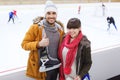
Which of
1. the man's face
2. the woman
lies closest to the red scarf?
the woman

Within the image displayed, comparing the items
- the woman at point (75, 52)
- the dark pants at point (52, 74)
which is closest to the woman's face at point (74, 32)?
the woman at point (75, 52)

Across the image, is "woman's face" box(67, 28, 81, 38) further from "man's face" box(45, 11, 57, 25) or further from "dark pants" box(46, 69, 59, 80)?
"dark pants" box(46, 69, 59, 80)

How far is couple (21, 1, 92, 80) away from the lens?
3.20ft

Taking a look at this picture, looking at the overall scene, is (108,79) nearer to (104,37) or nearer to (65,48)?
(104,37)

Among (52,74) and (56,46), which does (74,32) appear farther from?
(52,74)

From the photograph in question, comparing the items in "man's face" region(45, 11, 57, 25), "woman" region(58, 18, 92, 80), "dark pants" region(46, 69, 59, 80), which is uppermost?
"man's face" region(45, 11, 57, 25)

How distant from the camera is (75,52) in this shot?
1.00m

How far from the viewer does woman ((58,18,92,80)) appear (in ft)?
3.20

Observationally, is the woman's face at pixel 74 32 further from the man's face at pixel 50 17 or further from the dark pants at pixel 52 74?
the dark pants at pixel 52 74

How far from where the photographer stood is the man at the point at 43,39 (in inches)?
38.1

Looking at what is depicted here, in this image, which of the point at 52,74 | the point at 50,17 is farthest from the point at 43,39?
the point at 52,74

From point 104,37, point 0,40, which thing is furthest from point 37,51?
point 104,37

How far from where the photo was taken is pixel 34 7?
12.5 ft

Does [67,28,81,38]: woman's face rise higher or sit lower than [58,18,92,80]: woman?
higher
